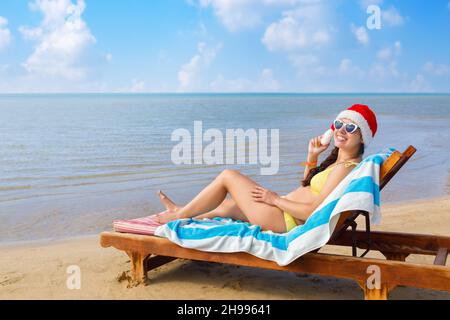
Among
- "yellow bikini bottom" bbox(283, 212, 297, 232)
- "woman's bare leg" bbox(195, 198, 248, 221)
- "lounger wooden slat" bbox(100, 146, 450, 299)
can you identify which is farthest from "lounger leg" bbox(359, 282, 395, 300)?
"woman's bare leg" bbox(195, 198, 248, 221)

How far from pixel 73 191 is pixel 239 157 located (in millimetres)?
5049

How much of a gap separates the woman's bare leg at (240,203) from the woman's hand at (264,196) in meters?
0.04

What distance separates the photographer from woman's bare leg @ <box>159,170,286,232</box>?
4254 mm

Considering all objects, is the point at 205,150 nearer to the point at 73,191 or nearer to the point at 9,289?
the point at 73,191

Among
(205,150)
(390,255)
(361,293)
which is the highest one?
(205,150)

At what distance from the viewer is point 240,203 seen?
173 inches

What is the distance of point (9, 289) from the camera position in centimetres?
457

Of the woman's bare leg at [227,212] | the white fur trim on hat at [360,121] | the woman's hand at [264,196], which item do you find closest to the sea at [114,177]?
the woman's bare leg at [227,212]

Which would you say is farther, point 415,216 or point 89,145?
point 89,145

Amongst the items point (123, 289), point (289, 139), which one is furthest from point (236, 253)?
point (289, 139)

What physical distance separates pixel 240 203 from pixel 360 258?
112 cm

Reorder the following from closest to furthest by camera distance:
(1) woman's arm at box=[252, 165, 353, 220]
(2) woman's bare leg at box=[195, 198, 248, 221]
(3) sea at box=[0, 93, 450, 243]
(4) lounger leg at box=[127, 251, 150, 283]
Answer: (1) woman's arm at box=[252, 165, 353, 220] < (4) lounger leg at box=[127, 251, 150, 283] < (2) woman's bare leg at box=[195, 198, 248, 221] < (3) sea at box=[0, 93, 450, 243]

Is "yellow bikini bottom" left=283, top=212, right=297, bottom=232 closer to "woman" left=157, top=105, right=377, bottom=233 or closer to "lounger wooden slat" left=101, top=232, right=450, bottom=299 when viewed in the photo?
"woman" left=157, top=105, right=377, bottom=233

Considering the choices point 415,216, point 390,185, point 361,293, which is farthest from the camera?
point 390,185
